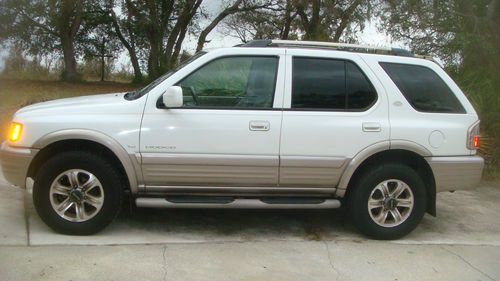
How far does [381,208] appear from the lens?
5.46 meters

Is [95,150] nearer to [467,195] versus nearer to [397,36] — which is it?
[467,195]

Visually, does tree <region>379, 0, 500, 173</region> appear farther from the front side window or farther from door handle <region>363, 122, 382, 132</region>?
the front side window

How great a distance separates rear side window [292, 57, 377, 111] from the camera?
5.31 meters

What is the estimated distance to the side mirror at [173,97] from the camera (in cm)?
491

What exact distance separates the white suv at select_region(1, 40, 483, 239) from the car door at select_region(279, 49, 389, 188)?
0.03 feet

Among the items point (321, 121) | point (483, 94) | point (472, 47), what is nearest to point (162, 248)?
point (321, 121)

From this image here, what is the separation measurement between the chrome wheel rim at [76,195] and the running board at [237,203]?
0.39 m

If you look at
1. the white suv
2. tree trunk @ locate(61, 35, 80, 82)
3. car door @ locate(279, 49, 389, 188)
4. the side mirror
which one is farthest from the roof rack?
tree trunk @ locate(61, 35, 80, 82)

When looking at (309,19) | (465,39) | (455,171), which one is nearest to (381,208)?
(455,171)

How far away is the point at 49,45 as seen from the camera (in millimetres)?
24734

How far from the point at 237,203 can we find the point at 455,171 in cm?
216

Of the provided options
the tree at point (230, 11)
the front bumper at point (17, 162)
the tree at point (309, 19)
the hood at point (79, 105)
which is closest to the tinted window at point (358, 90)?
the hood at point (79, 105)

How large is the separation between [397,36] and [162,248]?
26.6ft

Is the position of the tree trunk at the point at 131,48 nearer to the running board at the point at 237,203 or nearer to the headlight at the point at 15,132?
the headlight at the point at 15,132
